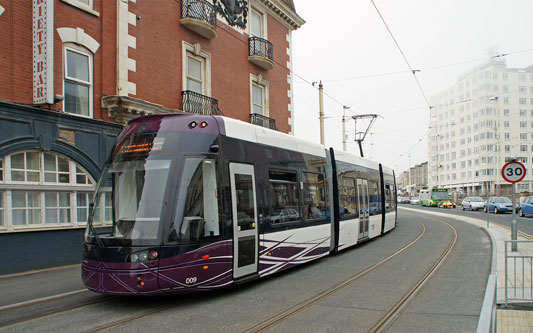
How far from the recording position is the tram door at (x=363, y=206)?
14003 millimetres

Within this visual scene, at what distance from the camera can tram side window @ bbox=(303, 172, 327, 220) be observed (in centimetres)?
1020

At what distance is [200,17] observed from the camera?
16.0 metres

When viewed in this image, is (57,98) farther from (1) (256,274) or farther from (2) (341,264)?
(2) (341,264)

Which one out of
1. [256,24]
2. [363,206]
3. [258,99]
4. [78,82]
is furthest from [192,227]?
[256,24]

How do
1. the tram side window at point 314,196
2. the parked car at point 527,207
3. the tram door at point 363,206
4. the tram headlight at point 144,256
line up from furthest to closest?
the parked car at point 527,207 → the tram door at point 363,206 → the tram side window at point 314,196 → the tram headlight at point 144,256

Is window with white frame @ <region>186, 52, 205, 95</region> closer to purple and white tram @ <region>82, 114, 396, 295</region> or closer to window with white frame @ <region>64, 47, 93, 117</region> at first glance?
window with white frame @ <region>64, 47, 93, 117</region>

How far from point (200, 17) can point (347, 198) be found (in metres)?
9.07

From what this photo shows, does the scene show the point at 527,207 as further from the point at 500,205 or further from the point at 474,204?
the point at 474,204

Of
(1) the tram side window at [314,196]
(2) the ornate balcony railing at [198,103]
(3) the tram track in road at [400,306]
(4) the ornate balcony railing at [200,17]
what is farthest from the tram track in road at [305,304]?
(4) the ornate balcony railing at [200,17]

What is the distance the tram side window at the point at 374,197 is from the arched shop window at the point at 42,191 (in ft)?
31.7

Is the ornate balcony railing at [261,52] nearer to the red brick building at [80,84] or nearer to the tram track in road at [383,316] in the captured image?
the red brick building at [80,84]

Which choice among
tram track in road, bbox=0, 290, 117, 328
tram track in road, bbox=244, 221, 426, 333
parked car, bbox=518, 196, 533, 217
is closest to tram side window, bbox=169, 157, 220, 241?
tram track in road, bbox=244, 221, 426, 333

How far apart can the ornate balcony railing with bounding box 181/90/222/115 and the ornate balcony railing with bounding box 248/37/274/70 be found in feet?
13.0

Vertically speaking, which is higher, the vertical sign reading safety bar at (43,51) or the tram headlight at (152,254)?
the vertical sign reading safety bar at (43,51)
